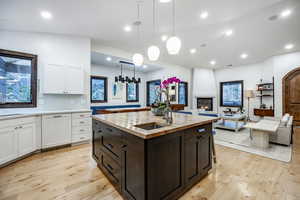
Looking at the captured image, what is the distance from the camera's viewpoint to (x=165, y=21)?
9.82 feet

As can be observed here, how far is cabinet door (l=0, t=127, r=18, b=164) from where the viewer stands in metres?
2.33

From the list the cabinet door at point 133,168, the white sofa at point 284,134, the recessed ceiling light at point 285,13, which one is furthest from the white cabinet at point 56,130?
the recessed ceiling light at point 285,13

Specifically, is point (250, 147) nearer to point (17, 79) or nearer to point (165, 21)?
point (165, 21)

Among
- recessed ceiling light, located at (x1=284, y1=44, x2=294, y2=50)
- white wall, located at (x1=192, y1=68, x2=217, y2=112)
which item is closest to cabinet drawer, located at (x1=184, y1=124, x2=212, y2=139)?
recessed ceiling light, located at (x1=284, y1=44, x2=294, y2=50)

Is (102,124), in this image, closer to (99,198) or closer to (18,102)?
(99,198)

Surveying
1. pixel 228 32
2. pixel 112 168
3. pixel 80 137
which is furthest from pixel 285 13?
pixel 80 137

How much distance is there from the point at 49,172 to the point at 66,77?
231cm

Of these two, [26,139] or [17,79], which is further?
[17,79]

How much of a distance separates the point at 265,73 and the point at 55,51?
8.62 meters

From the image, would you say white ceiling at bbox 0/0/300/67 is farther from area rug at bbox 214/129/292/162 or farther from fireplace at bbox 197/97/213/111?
fireplace at bbox 197/97/213/111

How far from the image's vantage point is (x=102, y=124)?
2012mm

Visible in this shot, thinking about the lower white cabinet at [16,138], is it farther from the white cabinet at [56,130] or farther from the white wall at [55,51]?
the white wall at [55,51]

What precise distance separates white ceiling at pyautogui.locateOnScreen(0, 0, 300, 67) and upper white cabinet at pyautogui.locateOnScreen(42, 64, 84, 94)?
0.97 metres

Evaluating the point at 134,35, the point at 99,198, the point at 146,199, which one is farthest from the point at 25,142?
the point at 134,35
